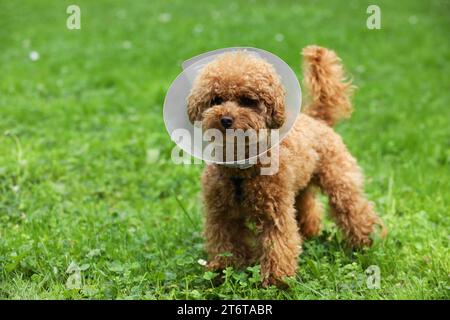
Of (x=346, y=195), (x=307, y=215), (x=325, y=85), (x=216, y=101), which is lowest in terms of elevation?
(x=307, y=215)

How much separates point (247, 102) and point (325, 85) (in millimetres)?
995

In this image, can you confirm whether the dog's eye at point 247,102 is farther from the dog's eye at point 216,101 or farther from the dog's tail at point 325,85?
the dog's tail at point 325,85

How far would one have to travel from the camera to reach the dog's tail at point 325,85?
13.6ft

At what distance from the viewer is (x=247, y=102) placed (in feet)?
11.1

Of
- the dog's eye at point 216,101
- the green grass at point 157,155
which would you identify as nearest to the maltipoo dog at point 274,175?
the dog's eye at point 216,101

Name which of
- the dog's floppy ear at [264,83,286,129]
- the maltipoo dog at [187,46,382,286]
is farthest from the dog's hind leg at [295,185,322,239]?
the dog's floppy ear at [264,83,286,129]

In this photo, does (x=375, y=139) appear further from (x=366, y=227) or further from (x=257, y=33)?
(x=257, y=33)

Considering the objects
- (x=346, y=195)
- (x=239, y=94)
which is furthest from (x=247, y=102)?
(x=346, y=195)

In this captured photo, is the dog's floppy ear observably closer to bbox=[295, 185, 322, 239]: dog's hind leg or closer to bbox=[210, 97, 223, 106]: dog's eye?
bbox=[210, 97, 223, 106]: dog's eye

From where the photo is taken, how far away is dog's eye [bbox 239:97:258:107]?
3362 mm

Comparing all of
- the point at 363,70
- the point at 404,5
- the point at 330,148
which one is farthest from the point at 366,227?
the point at 404,5

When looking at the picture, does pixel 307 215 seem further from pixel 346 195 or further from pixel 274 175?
pixel 274 175

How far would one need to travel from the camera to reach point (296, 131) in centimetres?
384
